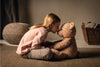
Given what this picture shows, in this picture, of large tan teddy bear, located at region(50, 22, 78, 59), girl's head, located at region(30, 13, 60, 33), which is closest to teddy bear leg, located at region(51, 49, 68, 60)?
large tan teddy bear, located at region(50, 22, 78, 59)

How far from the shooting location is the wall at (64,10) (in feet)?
12.0

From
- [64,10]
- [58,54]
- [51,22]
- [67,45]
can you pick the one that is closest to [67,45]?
[67,45]

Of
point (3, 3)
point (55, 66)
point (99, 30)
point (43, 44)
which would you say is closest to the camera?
point (55, 66)

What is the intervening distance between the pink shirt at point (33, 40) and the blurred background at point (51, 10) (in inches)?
70.5

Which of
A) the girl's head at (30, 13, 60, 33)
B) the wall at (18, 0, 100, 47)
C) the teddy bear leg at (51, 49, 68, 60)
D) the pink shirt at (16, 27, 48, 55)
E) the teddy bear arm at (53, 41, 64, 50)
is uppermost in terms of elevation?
the wall at (18, 0, 100, 47)

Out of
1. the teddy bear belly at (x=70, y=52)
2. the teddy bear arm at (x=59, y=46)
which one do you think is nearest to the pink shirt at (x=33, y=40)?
the teddy bear arm at (x=59, y=46)

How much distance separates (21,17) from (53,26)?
208cm

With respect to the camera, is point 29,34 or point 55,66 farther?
point 29,34

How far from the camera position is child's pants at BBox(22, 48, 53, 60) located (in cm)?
172

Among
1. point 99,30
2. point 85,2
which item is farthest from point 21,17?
point 99,30

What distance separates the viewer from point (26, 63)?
170 cm

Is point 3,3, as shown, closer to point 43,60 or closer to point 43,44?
point 43,44

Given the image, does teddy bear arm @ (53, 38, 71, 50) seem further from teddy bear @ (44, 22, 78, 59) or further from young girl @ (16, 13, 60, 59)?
young girl @ (16, 13, 60, 59)

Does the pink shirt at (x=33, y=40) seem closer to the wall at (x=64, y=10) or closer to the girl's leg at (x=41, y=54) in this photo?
the girl's leg at (x=41, y=54)
